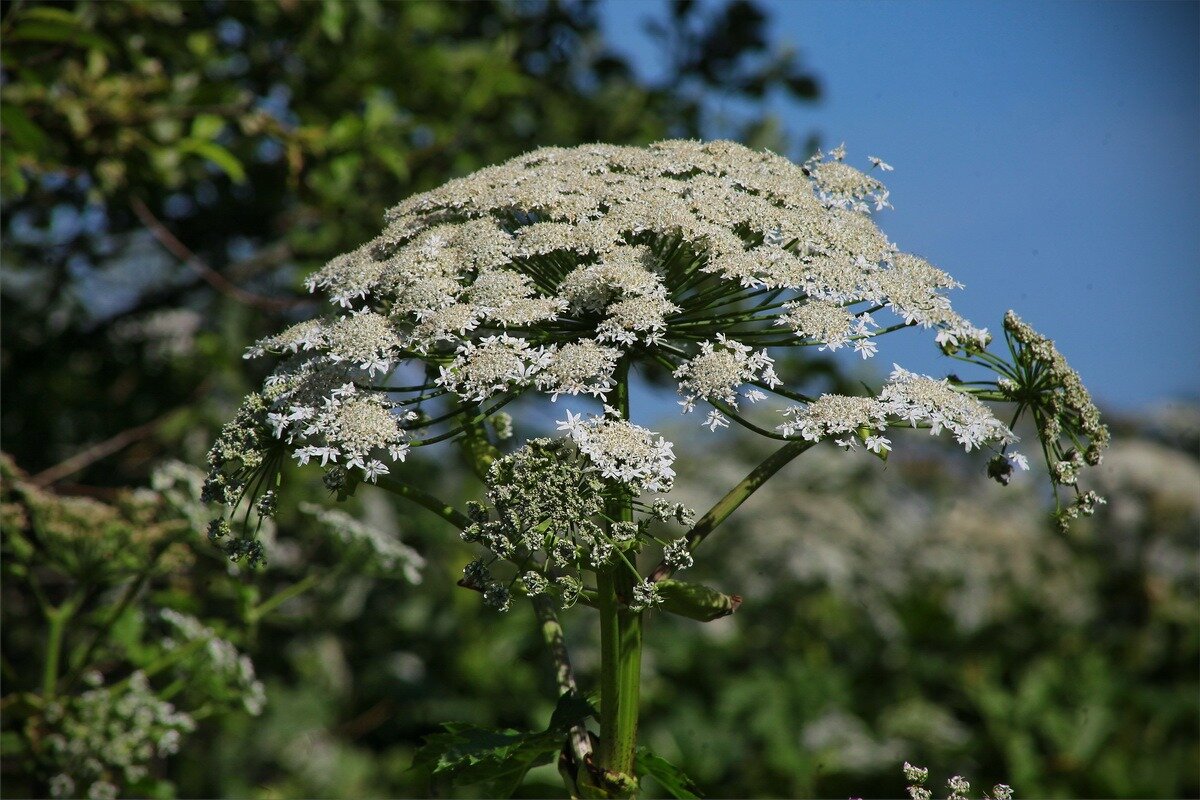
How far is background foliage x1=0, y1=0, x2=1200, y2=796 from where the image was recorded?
14.9 ft

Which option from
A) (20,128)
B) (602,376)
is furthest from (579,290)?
(20,128)

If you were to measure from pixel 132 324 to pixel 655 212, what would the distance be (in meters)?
5.38

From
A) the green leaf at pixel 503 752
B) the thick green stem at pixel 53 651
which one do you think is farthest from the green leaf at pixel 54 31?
the green leaf at pixel 503 752

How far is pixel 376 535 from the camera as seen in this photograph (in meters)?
3.57

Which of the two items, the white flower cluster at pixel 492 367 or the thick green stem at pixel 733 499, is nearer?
the white flower cluster at pixel 492 367

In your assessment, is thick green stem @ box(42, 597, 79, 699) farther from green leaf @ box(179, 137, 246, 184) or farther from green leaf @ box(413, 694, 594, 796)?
green leaf @ box(179, 137, 246, 184)

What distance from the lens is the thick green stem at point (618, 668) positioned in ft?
7.16

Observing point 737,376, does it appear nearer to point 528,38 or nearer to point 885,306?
point 885,306

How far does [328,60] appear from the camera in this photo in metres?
5.98

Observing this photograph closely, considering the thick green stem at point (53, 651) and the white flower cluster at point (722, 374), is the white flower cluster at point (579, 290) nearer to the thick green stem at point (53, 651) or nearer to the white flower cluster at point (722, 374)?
the white flower cluster at point (722, 374)

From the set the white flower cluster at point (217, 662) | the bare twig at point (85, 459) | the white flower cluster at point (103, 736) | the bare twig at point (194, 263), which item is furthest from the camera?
the bare twig at point (194, 263)

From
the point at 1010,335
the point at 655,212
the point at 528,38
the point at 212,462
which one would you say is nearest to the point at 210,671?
the point at 212,462

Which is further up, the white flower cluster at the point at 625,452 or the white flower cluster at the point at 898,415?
the white flower cluster at the point at 898,415

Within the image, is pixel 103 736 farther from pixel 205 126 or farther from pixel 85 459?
pixel 205 126
